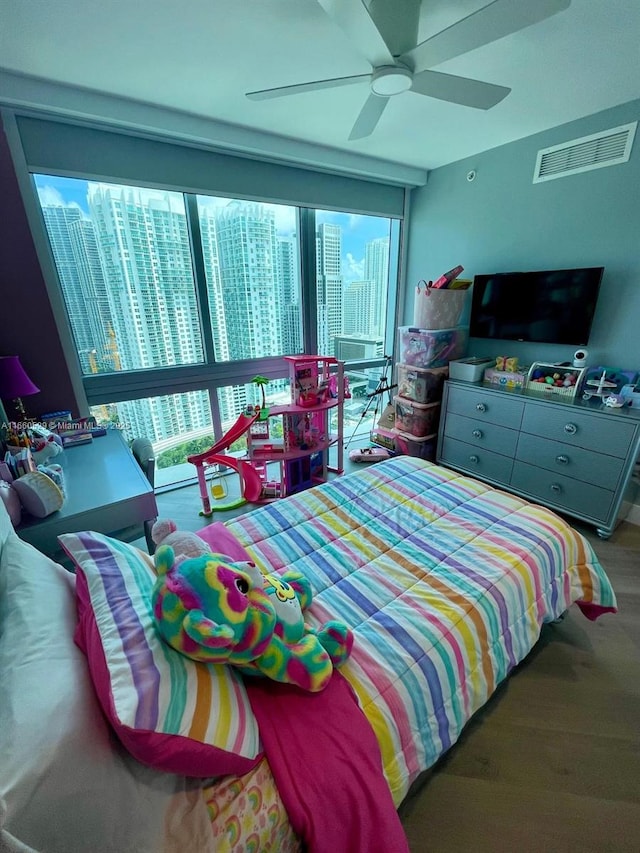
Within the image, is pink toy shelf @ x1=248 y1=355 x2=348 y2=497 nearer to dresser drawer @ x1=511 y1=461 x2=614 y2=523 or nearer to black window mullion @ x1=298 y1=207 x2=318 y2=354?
black window mullion @ x1=298 y1=207 x2=318 y2=354

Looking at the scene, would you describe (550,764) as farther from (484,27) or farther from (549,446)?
(484,27)

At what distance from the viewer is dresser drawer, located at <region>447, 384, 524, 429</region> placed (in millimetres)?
2447

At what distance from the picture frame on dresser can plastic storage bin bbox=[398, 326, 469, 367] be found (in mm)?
257

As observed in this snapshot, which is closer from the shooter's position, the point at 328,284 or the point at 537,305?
the point at 537,305

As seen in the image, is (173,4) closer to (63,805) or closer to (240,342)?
(240,342)

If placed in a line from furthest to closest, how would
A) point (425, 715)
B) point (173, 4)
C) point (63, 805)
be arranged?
point (173, 4)
point (425, 715)
point (63, 805)

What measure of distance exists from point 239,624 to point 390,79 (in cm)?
194

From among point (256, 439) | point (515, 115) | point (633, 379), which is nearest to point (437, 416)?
point (633, 379)

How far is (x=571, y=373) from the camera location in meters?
2.39

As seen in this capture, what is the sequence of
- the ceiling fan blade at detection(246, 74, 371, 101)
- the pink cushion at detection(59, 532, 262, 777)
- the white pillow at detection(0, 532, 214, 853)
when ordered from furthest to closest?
1. the ceiling fan blade at detection(246, 74, 371, 101)
2. the pink cushion at detection(59, 532, 262, 777)
3. the white pillow at detection(0, 532, 214, 853)

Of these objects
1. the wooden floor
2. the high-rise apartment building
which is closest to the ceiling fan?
the high-rise apartment building

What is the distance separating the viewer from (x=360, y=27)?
112 centimetres

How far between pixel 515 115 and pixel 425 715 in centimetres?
305

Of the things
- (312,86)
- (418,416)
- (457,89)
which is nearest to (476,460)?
(418,416)
